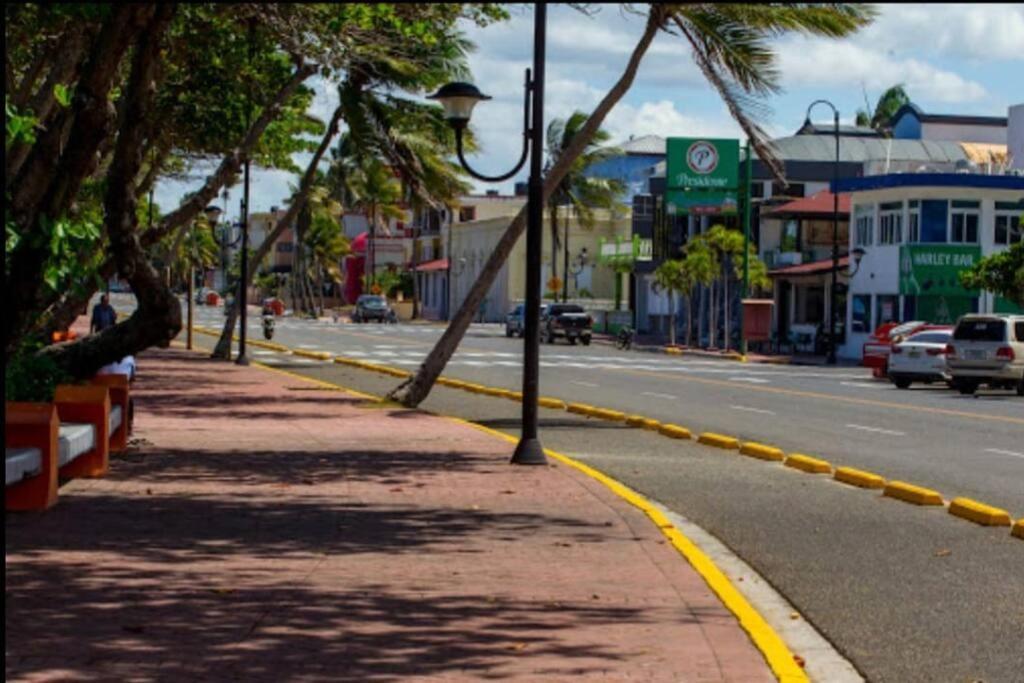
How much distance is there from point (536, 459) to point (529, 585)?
27.4 ft

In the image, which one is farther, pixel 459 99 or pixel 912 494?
pixel 459 99

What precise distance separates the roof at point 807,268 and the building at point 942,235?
4258mm

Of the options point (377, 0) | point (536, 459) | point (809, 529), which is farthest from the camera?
point (377, 0)

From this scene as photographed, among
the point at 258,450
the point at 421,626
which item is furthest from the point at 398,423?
the point at 421,626

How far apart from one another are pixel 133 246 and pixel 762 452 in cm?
817

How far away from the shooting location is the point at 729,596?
34.6ft

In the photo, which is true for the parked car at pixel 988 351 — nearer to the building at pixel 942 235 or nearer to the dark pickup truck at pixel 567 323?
the building at pixel 942 235

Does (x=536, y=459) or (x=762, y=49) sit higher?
(x=762, y=49)

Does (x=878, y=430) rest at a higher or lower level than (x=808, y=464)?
lower

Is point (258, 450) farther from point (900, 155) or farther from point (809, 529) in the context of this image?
point (900, 155)

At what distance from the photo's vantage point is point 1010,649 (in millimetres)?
9250

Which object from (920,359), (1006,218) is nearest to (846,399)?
(920,359)

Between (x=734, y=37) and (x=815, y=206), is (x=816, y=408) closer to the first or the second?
(x=734, y=37)

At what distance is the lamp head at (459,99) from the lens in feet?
70.2
